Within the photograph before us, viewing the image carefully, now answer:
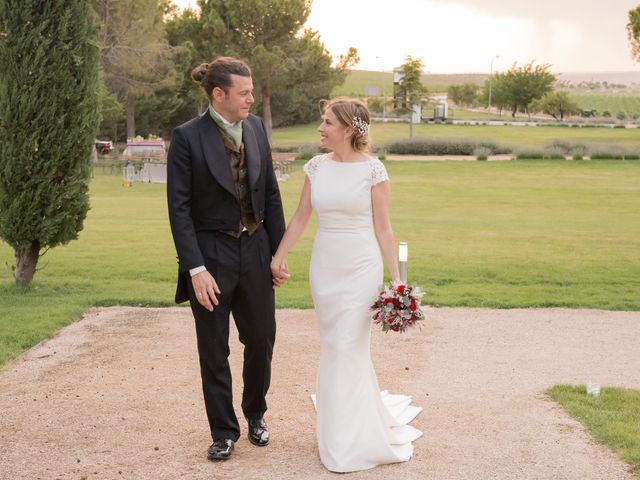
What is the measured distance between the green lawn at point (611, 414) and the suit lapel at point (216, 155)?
111 inches

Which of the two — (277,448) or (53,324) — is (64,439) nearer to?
(277,448)

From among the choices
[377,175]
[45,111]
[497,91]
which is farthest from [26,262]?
[497,91]

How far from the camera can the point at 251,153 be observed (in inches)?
222

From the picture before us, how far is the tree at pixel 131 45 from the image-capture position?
47.8 m

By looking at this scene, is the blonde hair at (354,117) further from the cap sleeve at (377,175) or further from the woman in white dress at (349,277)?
the cap sleeve at (377,175)

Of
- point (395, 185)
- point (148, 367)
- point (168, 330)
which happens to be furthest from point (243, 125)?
point (395, 185)

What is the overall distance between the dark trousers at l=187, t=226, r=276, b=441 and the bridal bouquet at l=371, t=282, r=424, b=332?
0.71 meters

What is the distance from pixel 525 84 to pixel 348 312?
372ft

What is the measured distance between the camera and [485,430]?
243 inches

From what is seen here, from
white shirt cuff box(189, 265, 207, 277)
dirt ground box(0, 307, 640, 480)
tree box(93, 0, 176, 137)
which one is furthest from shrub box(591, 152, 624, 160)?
white shirt cuff box(189, 265, 207, 277)

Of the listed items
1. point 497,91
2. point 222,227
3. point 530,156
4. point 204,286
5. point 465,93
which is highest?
point 465,93

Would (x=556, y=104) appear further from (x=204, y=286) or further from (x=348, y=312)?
(x=204, y=286)

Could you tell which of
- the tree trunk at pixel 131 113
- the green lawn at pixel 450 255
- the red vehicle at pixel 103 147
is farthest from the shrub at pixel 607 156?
the tree trunk at pixel 131 113

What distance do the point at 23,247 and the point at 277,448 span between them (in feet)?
22.4
